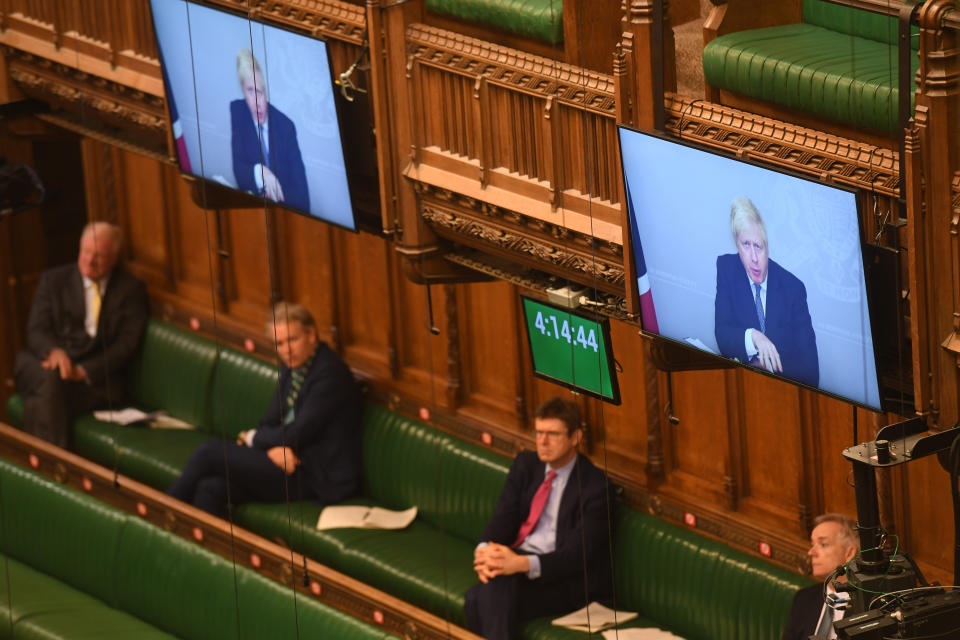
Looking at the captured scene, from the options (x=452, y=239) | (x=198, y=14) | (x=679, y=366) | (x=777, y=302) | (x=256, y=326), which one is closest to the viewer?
(x=777, y=302)

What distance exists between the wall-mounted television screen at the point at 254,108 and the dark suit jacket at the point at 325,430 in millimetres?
1123

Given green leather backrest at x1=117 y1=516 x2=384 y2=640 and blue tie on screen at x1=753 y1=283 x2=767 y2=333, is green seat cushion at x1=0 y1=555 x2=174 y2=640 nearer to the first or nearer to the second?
green leather backrest at x1=117 y1=516 x2=384 y2=640

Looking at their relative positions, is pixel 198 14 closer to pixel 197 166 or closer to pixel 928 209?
pixel 197 166

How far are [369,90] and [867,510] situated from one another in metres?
3.18

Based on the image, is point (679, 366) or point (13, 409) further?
point (13, 409)

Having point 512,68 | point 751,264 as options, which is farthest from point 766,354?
point 512,68

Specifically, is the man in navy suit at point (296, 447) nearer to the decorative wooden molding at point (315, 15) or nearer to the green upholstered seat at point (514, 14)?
the decorative wooden molding at point (315, 15)

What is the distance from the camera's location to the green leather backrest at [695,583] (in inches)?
304

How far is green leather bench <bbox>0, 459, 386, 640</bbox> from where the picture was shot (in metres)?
8.11

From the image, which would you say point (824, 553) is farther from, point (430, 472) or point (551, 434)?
point (430, 472)

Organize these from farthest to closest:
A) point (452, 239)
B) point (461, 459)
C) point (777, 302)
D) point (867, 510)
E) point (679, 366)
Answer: point (461, 459)
point (452, 239)
point (679, 366)
point (777, 302)
point (867, 510)

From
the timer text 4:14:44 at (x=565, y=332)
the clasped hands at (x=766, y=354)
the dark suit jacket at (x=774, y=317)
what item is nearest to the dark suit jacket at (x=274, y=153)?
the timer text 4:14:44 at (x=565, y=332)

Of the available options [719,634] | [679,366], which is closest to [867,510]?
[679,366]

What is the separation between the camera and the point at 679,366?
272 inches
